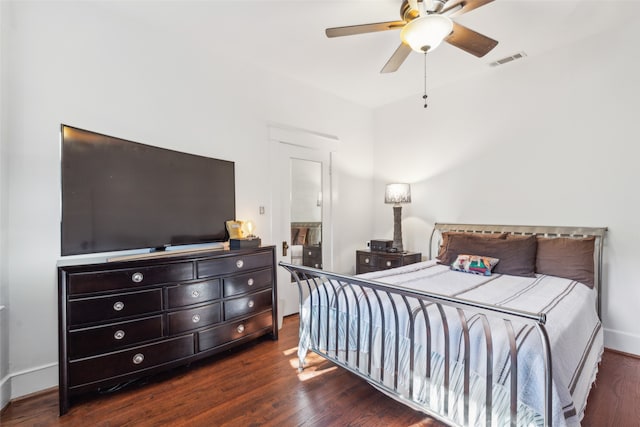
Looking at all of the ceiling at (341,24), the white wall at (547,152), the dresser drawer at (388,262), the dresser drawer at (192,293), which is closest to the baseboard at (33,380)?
the dresser drawer at (192,293)

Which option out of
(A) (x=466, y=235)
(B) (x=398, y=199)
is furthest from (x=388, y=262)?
(A) (x=466, y=235)

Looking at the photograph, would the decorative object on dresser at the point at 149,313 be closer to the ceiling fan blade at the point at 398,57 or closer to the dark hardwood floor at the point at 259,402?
the dark hardwood floor at the point at 259,402

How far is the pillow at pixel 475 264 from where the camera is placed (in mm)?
2738

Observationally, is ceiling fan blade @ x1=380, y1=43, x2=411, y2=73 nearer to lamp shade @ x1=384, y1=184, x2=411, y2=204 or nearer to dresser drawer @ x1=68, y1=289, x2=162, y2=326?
lamp shade @ x1=384, y1=184, x2=411, y2=204

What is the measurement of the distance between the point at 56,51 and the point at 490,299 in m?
3.49

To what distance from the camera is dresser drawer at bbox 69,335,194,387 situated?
6.10 feet

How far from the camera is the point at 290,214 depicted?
3648 millimetres

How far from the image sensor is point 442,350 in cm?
156

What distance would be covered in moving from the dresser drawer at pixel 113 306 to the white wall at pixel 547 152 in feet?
10.5

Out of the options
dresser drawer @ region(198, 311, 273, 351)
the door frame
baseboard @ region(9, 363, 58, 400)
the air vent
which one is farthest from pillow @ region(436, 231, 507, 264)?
baseboard @ region(9, 363, 58, 400)

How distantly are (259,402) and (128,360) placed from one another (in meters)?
0.94

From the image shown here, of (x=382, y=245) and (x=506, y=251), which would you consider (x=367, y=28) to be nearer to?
(x=506, y=251)

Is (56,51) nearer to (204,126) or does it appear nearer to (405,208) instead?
(204,126)

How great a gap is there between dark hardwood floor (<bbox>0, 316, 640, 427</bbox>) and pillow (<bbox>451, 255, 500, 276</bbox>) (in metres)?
1.05
